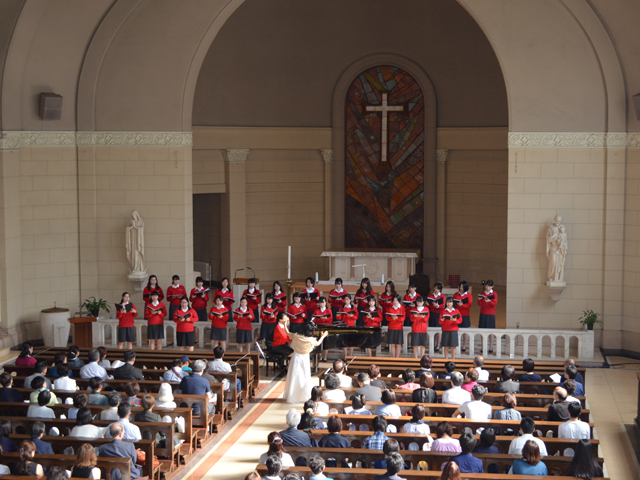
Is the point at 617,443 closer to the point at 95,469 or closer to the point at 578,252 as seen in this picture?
the point at 578,252

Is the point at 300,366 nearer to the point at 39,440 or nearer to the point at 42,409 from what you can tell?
the point at 42,409

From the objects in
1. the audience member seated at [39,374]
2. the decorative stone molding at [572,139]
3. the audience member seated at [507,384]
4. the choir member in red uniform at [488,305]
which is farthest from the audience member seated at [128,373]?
the decorative stone molding at [572,139]

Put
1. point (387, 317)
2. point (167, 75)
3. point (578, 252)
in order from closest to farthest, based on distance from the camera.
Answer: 1. point (387, 317)
2. point (578, 252)
3. point (167, 75)

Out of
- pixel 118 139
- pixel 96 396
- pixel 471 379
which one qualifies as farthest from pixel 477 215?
pixel 96 396

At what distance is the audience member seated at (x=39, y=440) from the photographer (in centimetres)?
859

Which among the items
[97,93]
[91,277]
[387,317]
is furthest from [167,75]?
[387,317]

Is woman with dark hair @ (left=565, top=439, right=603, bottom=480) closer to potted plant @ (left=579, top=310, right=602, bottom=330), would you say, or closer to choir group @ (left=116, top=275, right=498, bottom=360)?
choir group @ (left=116, top=275, right=498, bottom=360)

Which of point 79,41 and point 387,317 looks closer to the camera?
point 387,317

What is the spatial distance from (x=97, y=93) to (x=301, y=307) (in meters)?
6.85

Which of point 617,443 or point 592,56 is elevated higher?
point 592,56

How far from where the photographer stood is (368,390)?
10672 millimetres

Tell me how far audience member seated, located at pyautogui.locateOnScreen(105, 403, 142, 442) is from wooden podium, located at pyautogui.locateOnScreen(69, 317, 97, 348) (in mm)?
7710

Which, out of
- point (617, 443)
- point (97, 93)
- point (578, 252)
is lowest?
point (617, 443)

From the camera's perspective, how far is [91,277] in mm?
18266
